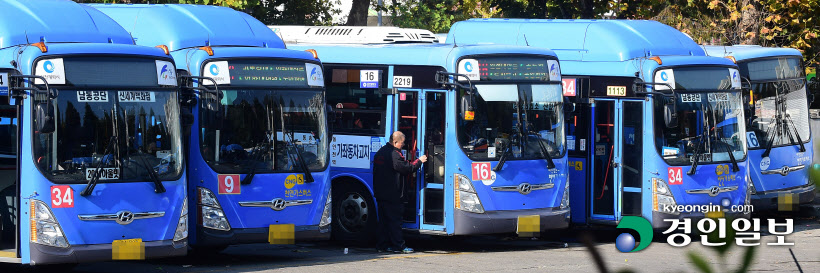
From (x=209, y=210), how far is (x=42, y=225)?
6.58 ft

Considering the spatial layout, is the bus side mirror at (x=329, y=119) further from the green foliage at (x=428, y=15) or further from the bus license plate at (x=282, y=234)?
the green foliage at (x=428, y=15)

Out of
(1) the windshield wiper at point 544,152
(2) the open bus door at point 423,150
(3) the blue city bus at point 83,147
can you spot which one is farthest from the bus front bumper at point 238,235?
(1) the windshield wiper at point 544,152

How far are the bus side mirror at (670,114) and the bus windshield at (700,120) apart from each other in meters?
0.05

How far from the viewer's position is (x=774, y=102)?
15.7 meters

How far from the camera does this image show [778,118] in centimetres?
1568

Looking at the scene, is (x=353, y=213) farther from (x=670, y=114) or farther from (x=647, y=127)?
(x=670, y=114)

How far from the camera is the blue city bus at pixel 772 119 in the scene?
603 inches

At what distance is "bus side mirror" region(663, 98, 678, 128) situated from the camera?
1266 cm

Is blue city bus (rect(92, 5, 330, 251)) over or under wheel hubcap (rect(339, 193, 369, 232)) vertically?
over

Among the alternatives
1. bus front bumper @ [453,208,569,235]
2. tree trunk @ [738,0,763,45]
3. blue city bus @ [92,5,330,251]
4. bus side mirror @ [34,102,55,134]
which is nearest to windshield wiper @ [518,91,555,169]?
bus front bumper @ [453,208,569,235]

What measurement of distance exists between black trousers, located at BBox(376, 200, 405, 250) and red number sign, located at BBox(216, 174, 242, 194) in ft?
6.55

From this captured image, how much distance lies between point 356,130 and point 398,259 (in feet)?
6.36

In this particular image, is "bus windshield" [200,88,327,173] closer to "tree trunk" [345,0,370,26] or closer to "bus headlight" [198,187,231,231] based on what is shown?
"bus headlight" [198,187,231,231]

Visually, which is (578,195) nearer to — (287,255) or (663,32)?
(663,32)
